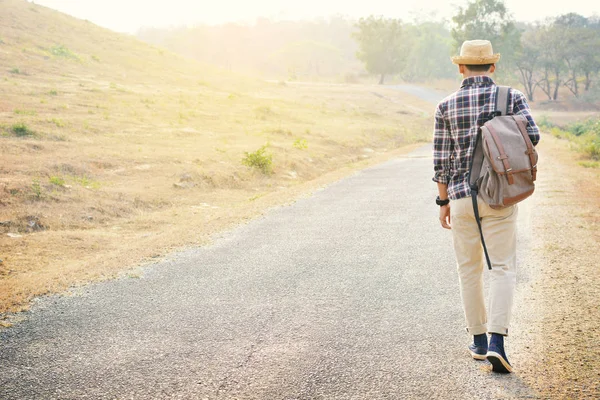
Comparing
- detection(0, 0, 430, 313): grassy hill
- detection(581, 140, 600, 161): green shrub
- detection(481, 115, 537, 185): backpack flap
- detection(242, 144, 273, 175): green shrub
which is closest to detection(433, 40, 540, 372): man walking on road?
detection(481, 115, 537, 185): backpack flap

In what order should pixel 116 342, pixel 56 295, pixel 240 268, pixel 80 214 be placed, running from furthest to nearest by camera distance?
pixel 80 214, pixel 240 268, pixel 56 295, pixel 116 342

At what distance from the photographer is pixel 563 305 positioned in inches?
193

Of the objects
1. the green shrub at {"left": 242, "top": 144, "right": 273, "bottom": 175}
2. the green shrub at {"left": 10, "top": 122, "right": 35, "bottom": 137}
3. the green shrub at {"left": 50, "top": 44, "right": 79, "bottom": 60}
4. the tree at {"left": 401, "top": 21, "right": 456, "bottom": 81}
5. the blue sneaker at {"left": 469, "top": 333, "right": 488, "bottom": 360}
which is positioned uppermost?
the tree at {"left": 401, "top": 21, "right": 456, "bottom": 81}

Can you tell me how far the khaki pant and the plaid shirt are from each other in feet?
0.50

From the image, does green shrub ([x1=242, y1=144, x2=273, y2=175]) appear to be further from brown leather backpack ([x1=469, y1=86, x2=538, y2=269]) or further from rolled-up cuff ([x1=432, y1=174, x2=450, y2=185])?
brown leather backpack ([x1=469, y1=86, x2=538, y2=269])

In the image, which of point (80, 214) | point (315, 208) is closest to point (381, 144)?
point (315, 208)

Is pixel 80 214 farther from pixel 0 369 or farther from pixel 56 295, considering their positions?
pixel 0 369

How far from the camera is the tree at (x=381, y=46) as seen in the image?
72812 millimetres

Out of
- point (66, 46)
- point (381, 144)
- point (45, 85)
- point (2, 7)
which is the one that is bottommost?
point (381, 144)

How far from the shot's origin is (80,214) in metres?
10.6

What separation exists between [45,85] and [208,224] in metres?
19.2

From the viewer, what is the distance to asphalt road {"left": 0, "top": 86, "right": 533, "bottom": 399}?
3557mm

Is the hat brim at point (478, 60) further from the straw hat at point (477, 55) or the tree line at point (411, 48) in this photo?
the tree line at point (411, 48)

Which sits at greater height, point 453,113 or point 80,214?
point 453,113
